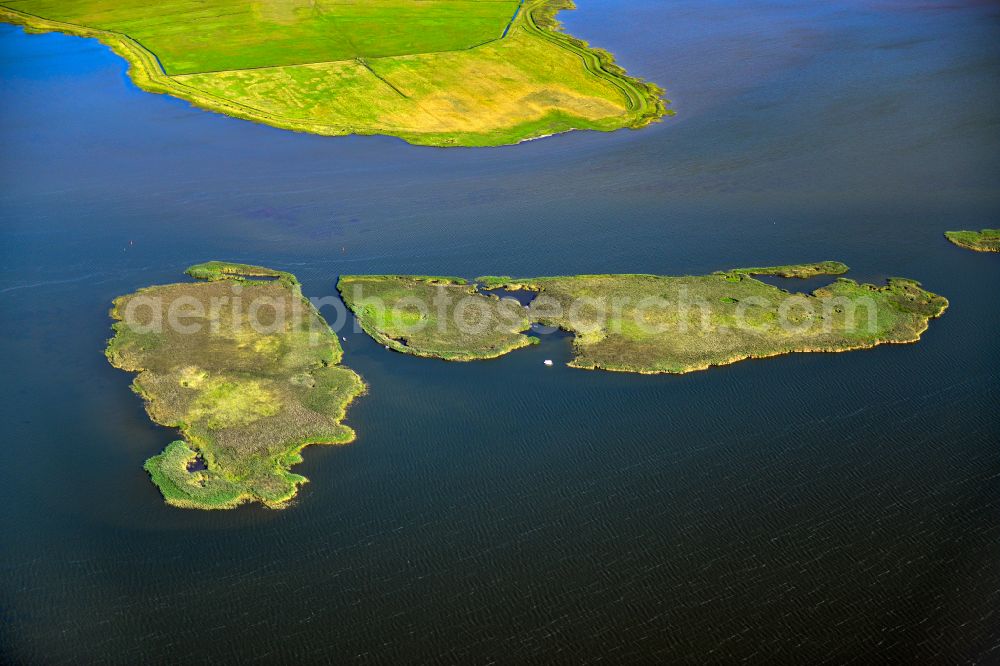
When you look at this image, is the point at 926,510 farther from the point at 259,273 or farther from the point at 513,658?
the point at 259,273

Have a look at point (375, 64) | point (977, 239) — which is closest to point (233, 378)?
point (977, 239)

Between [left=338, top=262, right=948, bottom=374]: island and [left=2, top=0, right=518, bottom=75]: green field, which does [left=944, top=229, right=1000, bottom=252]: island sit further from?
[left=2, top=0, right=518, bottom=75]: green field

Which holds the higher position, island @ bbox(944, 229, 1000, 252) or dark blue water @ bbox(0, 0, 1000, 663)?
island @ bbox(944, 229, 1000, 252)

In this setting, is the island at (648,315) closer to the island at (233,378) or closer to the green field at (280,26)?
the island at (233,378)

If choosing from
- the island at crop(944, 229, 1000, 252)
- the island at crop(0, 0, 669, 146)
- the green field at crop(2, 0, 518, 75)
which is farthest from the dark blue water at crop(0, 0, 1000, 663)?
the green field at crop(2, 0, 518, 75)

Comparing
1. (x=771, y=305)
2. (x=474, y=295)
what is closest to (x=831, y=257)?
(x=771, y=305)

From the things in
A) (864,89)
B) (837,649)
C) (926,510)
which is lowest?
(837,649)

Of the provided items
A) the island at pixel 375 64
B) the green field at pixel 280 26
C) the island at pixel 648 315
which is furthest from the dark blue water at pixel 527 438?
the green field at pixel 280 26

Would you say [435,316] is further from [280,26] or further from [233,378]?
[280,26]
